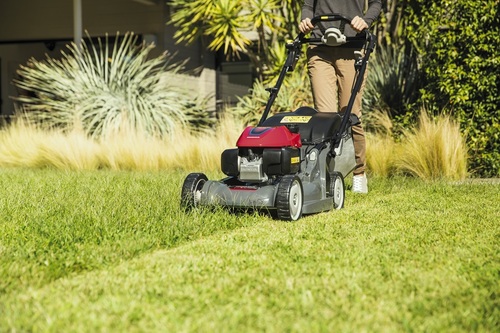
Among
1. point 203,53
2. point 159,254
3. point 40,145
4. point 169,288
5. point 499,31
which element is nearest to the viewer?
point 169,288

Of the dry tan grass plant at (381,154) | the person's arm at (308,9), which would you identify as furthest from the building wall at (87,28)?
the person's arm at (308,9)

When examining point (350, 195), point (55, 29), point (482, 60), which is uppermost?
point (55, 29)

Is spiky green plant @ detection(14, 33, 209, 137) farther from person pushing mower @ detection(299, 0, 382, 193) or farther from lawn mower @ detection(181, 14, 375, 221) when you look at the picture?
lawn mower @ detection(181, 14, 375, 221)

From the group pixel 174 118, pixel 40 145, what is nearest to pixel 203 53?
pixel 174 118

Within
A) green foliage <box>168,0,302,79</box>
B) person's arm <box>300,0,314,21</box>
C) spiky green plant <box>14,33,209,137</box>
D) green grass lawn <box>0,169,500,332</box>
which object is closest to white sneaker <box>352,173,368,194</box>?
green grass lawn <box>0,169,500,332</box>

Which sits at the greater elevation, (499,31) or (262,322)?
(499,31)

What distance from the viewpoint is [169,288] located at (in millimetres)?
2910

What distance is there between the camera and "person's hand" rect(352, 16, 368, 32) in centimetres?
570

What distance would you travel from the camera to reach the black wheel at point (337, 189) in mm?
5242

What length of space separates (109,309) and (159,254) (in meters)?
0.96

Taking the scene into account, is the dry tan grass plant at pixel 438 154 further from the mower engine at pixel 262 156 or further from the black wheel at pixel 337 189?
the mower engine at pixel 262 156

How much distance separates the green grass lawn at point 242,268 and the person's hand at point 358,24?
1.30 metres

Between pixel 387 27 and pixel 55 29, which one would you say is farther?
pixel 55 29

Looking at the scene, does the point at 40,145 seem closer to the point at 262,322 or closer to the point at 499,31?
the point at 499,31
